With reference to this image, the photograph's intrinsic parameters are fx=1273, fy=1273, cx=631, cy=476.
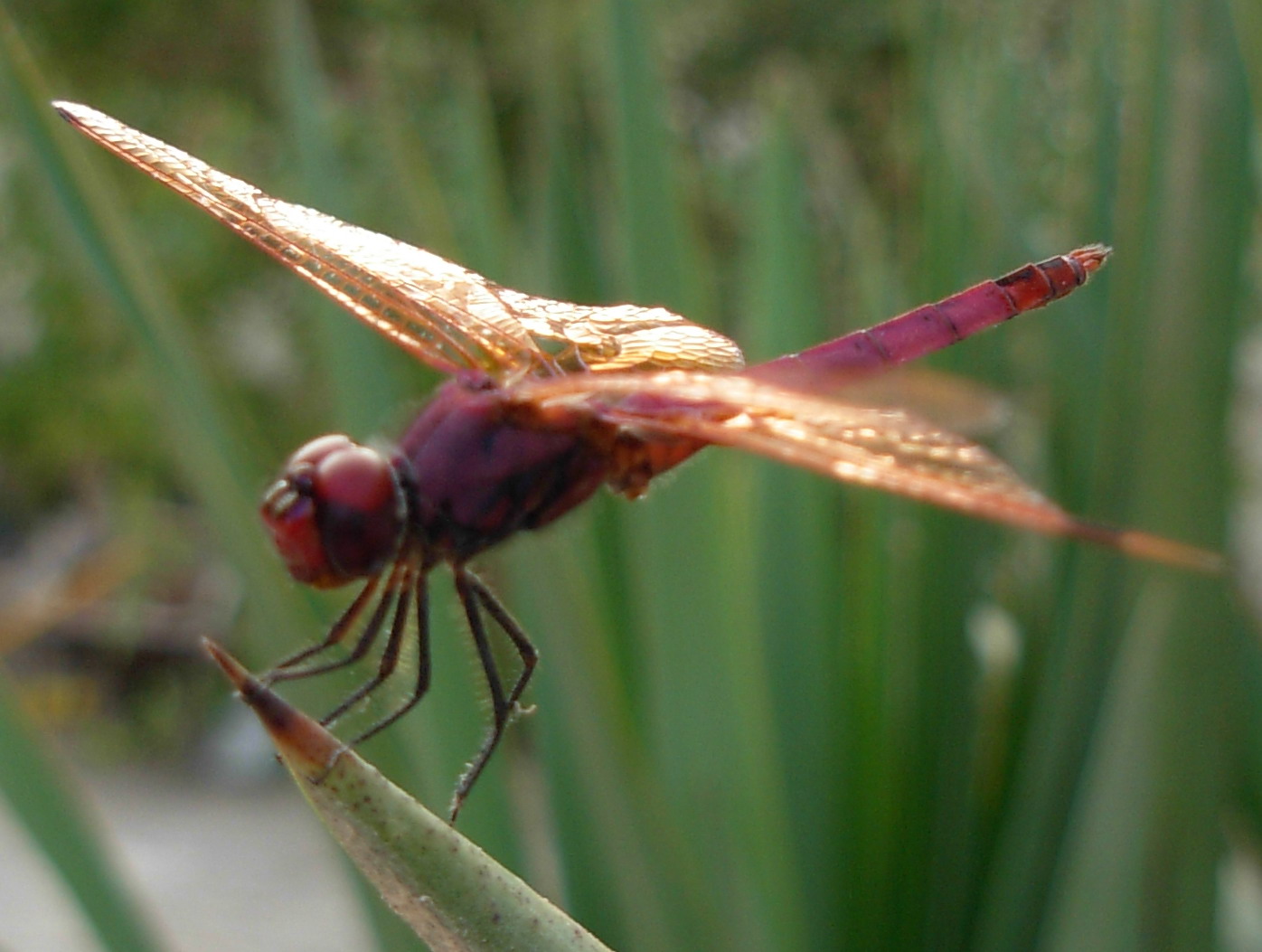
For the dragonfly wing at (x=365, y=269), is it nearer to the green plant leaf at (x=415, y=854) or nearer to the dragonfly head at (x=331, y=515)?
the dragonfly head at (x=331, y=515)

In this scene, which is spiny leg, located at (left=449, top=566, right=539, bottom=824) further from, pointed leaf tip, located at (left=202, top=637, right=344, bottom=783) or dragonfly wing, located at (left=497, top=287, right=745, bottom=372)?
pointed leaf tip, located at (left=202, top=637, right=344, bottom=783)

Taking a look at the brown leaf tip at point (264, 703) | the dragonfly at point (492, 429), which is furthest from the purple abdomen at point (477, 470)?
the brown leaf tip at point (264, 703)

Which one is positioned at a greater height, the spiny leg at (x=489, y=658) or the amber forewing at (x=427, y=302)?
the amber forewing at (x=427, y=302)

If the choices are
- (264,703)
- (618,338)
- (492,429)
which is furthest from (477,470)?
(264,703)

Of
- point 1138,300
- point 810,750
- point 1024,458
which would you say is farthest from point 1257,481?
point 1138,300

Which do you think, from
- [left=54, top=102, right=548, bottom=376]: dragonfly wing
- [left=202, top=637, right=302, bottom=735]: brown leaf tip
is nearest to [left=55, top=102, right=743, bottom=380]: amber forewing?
[left=54, top=102, right=548, bottom=376]: dragonfly wing

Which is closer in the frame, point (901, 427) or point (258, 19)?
point (901, 427)

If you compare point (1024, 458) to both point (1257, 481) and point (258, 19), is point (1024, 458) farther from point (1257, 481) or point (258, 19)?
point (258, 19)

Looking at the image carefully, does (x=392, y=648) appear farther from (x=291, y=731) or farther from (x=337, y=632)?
(x=291, y=731)
